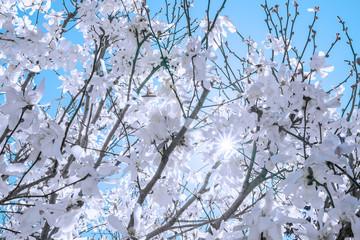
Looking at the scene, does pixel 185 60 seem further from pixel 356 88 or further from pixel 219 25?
pixel 356 88

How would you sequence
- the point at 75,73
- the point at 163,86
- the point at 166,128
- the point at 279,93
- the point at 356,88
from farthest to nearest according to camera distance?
the point at 75,73, the point at 356,88, the point at 163,86, the point at 279,93, the point at 166,128

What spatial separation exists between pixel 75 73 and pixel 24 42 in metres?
1.65

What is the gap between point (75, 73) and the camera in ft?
12.0

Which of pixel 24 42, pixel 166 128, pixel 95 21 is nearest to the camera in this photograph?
pixel 166 128

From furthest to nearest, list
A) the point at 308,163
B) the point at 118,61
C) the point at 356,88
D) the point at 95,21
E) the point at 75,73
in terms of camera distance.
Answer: the point at 75,73, the point at 95,21, the point at 118,61, the point at 356,88, the point at 308,163

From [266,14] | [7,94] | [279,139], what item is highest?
[266,14]

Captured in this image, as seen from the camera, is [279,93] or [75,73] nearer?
[279,93]

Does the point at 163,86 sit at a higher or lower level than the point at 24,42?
lower

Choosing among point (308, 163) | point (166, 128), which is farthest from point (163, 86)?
point (308, 163)

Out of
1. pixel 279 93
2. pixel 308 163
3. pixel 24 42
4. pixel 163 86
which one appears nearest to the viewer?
pixel 308 163

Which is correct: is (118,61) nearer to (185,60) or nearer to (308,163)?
(185,60)

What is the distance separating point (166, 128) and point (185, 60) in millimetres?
422

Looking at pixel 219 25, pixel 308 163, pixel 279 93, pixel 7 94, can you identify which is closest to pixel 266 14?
pixel 219 25

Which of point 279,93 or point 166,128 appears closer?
point 166,128
